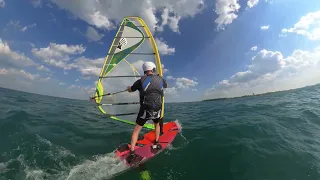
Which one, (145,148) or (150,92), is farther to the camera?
(145,148)

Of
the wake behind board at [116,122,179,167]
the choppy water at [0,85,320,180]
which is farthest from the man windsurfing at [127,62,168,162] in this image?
the choppy water at [0,85,320,180]

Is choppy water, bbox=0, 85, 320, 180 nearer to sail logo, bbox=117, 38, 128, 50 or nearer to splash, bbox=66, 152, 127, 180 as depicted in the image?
splash, bbox=66, 152, 127, 180

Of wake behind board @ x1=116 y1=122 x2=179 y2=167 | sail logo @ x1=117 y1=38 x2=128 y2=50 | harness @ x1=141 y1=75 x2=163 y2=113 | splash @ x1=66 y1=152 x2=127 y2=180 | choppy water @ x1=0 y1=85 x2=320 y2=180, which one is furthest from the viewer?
sail logo @ x1=117 y1=38 x2=128 y2=50

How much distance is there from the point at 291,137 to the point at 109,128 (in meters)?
7.88

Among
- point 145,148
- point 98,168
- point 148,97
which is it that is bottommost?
point 98,168

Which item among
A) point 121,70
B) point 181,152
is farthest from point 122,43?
point 181,152

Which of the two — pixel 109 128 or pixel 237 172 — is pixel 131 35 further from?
pixel 237 172

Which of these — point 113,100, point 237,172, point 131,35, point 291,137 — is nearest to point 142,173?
point 237,172

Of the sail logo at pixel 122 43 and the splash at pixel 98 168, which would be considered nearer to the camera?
the splash at pixel 98 168

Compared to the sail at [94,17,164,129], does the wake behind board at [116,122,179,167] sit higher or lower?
lower

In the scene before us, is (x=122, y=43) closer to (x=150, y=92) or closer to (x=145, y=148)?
(x=150, y=92)

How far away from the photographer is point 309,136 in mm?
8227

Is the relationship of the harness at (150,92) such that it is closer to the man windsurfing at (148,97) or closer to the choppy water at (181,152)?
the man windsurfing at (148,97)

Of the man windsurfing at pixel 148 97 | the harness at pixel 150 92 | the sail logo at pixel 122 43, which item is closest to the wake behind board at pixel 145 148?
the man windsurfing at pixel 148 97
